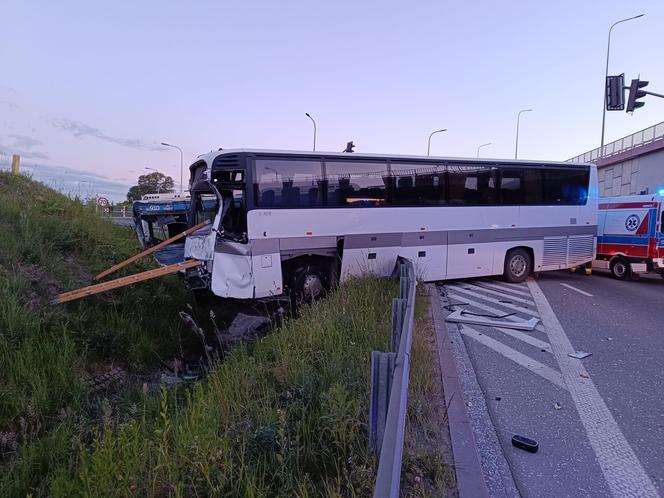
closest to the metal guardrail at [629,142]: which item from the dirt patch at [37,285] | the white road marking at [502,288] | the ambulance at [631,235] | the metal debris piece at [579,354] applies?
the ambulance at [631,235]

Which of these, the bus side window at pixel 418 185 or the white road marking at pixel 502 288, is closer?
the bus side window at pixel 418 185

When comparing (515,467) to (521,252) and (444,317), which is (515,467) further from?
(521,252)

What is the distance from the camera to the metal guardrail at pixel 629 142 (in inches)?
1196

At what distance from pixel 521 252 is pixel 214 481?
439 inches

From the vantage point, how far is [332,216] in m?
9.24

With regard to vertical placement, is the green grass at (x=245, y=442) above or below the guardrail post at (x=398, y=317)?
below

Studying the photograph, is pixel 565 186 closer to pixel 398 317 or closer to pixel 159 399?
pixel 398 317

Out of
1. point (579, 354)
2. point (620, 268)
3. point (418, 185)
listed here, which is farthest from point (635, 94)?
point (579, 354)

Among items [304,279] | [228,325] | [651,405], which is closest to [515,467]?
[651,405]

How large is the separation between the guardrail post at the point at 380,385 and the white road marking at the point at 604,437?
1.79 metres

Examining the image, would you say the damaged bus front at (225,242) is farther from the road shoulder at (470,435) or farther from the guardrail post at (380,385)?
the guardrail post at (380,385)

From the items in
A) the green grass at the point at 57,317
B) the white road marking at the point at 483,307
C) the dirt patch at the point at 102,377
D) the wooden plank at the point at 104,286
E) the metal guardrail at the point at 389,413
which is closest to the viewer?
the metal guardrail at the point at 389,413

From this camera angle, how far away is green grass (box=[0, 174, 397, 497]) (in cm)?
277

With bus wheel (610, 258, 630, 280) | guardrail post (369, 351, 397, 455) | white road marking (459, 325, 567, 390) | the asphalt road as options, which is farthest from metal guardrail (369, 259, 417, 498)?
bus wheel (610, 258, 630, 280)
